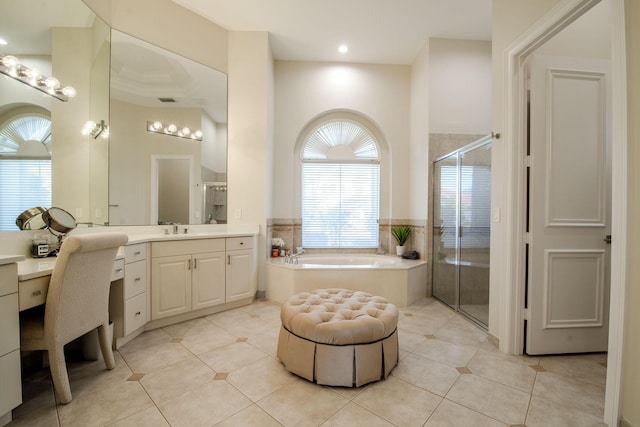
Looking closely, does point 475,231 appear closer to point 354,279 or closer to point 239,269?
point 354,279

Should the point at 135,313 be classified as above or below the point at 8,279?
below

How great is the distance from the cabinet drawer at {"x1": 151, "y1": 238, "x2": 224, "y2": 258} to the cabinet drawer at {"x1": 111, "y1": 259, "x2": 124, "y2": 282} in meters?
0.34

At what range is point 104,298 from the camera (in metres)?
1.76

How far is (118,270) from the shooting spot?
2.04 metres

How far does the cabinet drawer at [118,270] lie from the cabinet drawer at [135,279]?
6 centimetres

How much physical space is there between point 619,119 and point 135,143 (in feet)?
11.8

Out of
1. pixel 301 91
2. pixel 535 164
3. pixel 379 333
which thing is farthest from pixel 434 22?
pixel 379 333

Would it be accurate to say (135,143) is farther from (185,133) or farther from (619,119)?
(619,119)

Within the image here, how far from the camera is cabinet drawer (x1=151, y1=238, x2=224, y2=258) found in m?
2.45

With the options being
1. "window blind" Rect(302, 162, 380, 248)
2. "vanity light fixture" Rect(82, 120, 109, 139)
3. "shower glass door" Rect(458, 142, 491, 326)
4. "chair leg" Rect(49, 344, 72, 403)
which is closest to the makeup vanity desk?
"chair leg" Rect(49, 344, 72, 403)

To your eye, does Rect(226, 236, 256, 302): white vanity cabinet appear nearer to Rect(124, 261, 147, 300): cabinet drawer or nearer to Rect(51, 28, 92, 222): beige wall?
Rect(124, 261, 147, 300): cabinet drawer

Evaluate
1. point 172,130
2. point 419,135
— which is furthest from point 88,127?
point 419,135

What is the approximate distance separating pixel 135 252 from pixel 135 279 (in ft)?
0.72

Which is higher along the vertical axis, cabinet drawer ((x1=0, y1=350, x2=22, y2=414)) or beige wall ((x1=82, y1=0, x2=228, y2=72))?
beige wall ((x1=82, y1=0, x2=228, y2=72))
